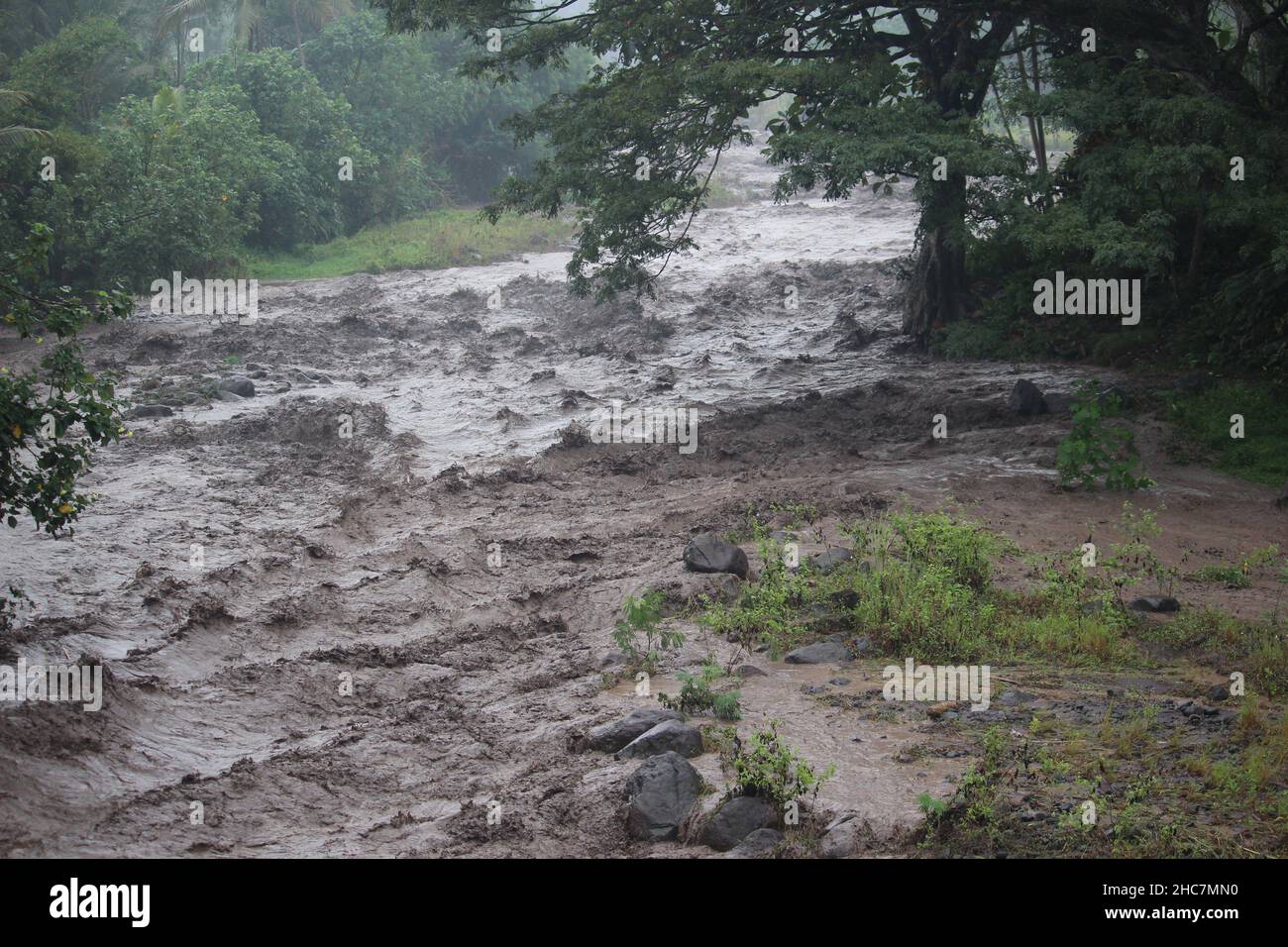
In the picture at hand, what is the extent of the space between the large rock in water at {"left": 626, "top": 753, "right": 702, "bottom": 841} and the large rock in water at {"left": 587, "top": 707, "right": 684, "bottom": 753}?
22.3 inches

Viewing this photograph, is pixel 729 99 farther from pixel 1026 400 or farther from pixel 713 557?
pixel 713 557

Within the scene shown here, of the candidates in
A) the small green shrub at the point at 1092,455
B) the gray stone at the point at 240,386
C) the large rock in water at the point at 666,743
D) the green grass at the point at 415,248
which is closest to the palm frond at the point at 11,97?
the green grass at the point at 415,248

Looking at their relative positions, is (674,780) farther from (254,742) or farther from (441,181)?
(441,181)

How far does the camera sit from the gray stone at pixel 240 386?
14.8m

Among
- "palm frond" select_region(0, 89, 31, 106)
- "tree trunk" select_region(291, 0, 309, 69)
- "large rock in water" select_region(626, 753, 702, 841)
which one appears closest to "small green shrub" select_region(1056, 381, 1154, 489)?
"large rock in water" select_region(626, 753, 702, 841)

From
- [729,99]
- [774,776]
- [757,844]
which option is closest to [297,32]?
[729,99]

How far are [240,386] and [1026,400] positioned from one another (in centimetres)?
954

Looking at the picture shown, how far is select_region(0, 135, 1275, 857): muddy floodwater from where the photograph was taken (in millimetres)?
5375

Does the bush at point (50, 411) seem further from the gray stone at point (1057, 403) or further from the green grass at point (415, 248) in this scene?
the green grass at point (415, 248)

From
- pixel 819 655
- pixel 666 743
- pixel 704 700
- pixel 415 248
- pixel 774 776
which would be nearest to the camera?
pixel 774 776

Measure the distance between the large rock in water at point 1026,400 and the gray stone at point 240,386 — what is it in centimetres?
927

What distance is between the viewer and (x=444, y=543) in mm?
9883

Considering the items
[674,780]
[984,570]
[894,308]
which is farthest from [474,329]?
[674,780]
